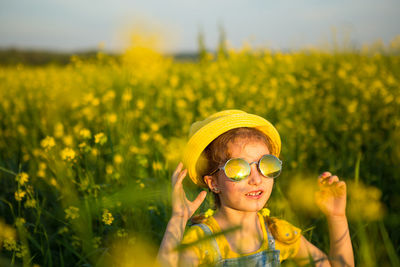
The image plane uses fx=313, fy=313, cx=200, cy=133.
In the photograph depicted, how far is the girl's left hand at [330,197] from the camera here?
4.25 ft

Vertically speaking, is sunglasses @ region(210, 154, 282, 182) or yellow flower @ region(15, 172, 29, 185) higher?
sunglasses @ region(210, 154, 282, 182)

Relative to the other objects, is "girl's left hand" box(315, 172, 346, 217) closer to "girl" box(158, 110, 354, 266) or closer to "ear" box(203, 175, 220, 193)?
"girl" box(158, 110, 354, 266)

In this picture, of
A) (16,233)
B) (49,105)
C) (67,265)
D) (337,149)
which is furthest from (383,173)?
(49,105)

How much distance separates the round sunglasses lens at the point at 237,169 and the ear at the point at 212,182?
16 centimetres

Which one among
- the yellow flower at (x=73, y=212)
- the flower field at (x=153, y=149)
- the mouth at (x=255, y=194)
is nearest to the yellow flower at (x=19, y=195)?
the flower field at (x=153, y=149)

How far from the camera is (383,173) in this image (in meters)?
2.44

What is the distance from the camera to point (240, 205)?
1238mm

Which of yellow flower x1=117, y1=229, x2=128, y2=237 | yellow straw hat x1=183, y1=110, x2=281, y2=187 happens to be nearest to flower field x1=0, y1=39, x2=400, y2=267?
yellow flower x1=117, y1=229, x2=128, y2=237

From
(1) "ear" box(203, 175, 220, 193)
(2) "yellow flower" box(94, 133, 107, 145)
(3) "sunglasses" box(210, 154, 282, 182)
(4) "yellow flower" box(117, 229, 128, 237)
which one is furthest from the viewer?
(2) "yellow flower" box(94, 133, 107, 145)

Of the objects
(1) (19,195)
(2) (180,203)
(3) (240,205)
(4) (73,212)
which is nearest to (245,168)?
(3) (240,205)

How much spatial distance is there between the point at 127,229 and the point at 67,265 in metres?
0.43

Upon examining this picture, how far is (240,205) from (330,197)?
0.40 meters

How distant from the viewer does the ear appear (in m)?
1.35

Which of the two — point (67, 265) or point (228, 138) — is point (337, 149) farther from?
point (67, 265)
